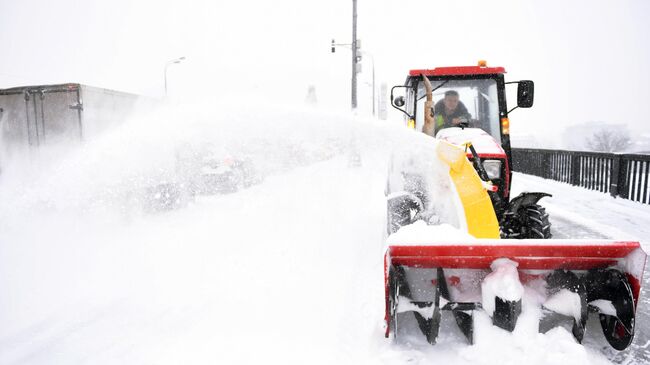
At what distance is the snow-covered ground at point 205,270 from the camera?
2.81 metres

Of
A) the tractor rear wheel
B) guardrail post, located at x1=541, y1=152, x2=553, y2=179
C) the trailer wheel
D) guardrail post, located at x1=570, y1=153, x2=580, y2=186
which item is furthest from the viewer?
guardrail post, located at x1=541, y1=152, x2=553, y2=179

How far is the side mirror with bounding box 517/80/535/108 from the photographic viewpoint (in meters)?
4.73

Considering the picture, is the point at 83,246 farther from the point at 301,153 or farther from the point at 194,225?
the point at 301,153

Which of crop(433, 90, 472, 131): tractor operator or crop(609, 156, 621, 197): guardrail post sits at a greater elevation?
crop(433, 90, 472, 131): tractor operator

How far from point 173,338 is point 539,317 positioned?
2771mm

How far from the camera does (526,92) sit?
Answer: 15.5ft

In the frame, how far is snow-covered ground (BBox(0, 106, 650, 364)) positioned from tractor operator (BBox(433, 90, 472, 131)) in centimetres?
138

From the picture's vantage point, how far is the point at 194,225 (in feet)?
23.5

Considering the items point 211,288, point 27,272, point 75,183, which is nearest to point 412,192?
point 211,288

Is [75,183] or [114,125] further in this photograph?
[114,125]

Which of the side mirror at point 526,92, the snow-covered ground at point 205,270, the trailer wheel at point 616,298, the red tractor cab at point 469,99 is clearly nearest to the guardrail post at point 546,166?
the snow-covered ground at point 205,270

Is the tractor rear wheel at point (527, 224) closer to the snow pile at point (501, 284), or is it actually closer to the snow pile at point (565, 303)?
the snow pile at point (565, 303)

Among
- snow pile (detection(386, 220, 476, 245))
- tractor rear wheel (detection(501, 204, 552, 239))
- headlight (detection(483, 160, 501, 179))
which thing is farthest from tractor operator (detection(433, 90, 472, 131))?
snow pile (detection(386, 220, 476, 245))

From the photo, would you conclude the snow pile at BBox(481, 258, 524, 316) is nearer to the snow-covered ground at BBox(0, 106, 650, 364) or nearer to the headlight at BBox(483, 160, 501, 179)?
the snow-covered ground at BBox(0, 106, 650, 364)
